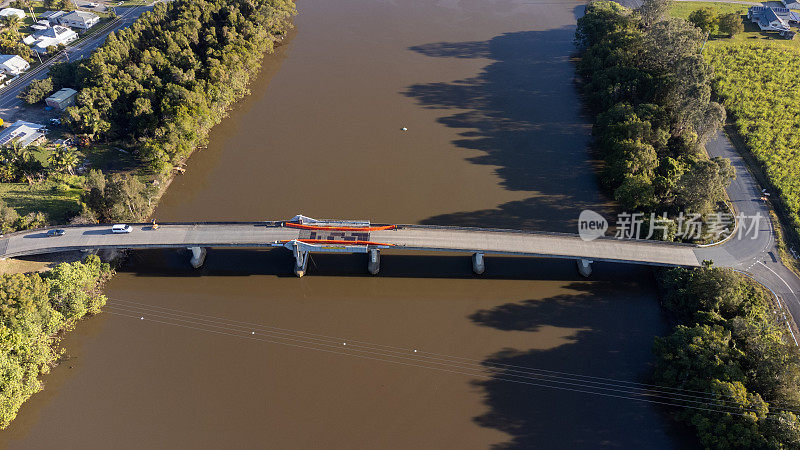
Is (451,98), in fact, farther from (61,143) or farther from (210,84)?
(61,143)

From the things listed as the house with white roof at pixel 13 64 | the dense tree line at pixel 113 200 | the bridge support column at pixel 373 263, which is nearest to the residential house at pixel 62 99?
the house with white roof at pixel 13 64

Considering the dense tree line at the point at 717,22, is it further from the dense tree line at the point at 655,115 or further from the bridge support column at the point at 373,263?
the bridge support column at the point at 373,263

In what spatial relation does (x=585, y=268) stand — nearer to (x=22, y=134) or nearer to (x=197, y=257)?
(x=197, y=257)

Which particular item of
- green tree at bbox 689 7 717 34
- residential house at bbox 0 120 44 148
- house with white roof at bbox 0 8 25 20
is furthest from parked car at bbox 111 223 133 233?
green tree at bbox 689 7 717 34

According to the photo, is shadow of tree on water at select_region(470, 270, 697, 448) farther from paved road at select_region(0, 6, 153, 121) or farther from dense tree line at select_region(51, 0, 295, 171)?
paved road at select_region(0, 6, 153, 121)

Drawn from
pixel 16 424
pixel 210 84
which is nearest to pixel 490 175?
pixel 210 84

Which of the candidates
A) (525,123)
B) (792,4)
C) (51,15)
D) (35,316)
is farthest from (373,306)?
(792,4)
